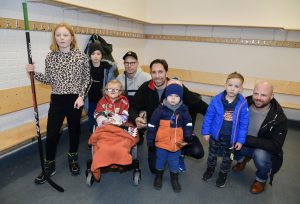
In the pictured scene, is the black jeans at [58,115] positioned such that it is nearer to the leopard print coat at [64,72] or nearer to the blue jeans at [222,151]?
the leopard print coat at [64,72]

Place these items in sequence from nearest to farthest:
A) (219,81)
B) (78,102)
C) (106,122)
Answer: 1. (78,102)
2. (106,122)
3. (219,81)

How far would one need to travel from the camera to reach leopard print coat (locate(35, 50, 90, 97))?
224 centimetres

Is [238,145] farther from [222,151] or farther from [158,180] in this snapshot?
[158,180]

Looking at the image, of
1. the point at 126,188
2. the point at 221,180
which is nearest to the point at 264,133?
the point at 221,180

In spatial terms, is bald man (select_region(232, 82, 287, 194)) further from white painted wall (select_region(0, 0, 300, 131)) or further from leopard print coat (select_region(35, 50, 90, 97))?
white painted wall (select_region(0, 0, 300, 131))

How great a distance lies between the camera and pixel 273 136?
2.35 metres

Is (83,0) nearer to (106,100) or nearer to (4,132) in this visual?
(106,100)

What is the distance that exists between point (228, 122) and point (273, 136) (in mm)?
458

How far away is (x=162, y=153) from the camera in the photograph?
7.66 feet

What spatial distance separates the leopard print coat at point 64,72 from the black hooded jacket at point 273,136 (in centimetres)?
174

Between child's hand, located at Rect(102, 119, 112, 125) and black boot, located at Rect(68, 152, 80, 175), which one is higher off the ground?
child's hand, located at Rect(102, 119, 112, 125)

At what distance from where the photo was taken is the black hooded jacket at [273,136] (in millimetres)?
2314

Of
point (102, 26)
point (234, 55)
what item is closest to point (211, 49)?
point (234, 55)

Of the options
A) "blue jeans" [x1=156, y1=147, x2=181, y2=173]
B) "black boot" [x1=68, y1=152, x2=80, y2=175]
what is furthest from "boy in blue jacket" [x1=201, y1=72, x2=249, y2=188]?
"black boot" [x1=68, y1=152, x2=80, y2=175]
